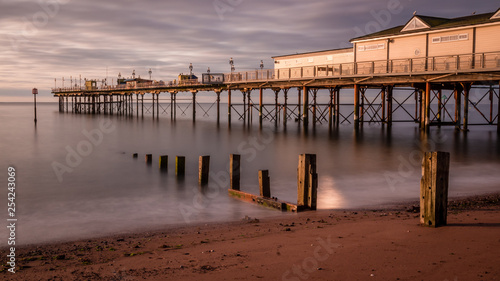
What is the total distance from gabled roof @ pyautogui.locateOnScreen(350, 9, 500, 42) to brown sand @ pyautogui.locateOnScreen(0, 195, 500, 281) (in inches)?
1117

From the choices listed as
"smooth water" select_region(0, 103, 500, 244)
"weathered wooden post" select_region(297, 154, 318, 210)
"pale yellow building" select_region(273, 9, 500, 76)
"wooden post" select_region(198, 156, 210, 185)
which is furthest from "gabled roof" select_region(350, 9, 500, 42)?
"weathered wooden post" select_region(297, 154, 318, 210)

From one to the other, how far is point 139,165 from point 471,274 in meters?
19.0

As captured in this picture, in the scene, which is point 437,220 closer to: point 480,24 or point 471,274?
point 471,274

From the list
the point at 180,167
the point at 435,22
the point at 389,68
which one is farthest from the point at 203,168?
the point at 435,22

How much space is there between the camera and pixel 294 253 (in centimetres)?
705

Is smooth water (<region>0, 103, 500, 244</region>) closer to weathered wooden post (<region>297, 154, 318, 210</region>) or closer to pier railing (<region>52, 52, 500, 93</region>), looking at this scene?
weathered wooden post (<region>297, 154, 318, 210</region>)

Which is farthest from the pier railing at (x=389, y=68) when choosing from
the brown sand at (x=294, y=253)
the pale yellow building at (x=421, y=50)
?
the brown sand at (x=294, y=253)

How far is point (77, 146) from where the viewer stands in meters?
34.4

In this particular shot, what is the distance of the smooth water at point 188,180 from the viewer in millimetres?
12094

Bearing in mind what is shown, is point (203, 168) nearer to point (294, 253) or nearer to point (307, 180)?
point (307, 180)

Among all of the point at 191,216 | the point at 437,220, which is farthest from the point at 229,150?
the point at 437,220

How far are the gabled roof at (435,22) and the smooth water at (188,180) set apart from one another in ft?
28.9

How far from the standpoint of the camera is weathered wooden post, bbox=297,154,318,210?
11391mm

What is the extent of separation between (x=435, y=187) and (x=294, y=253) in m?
2.82
